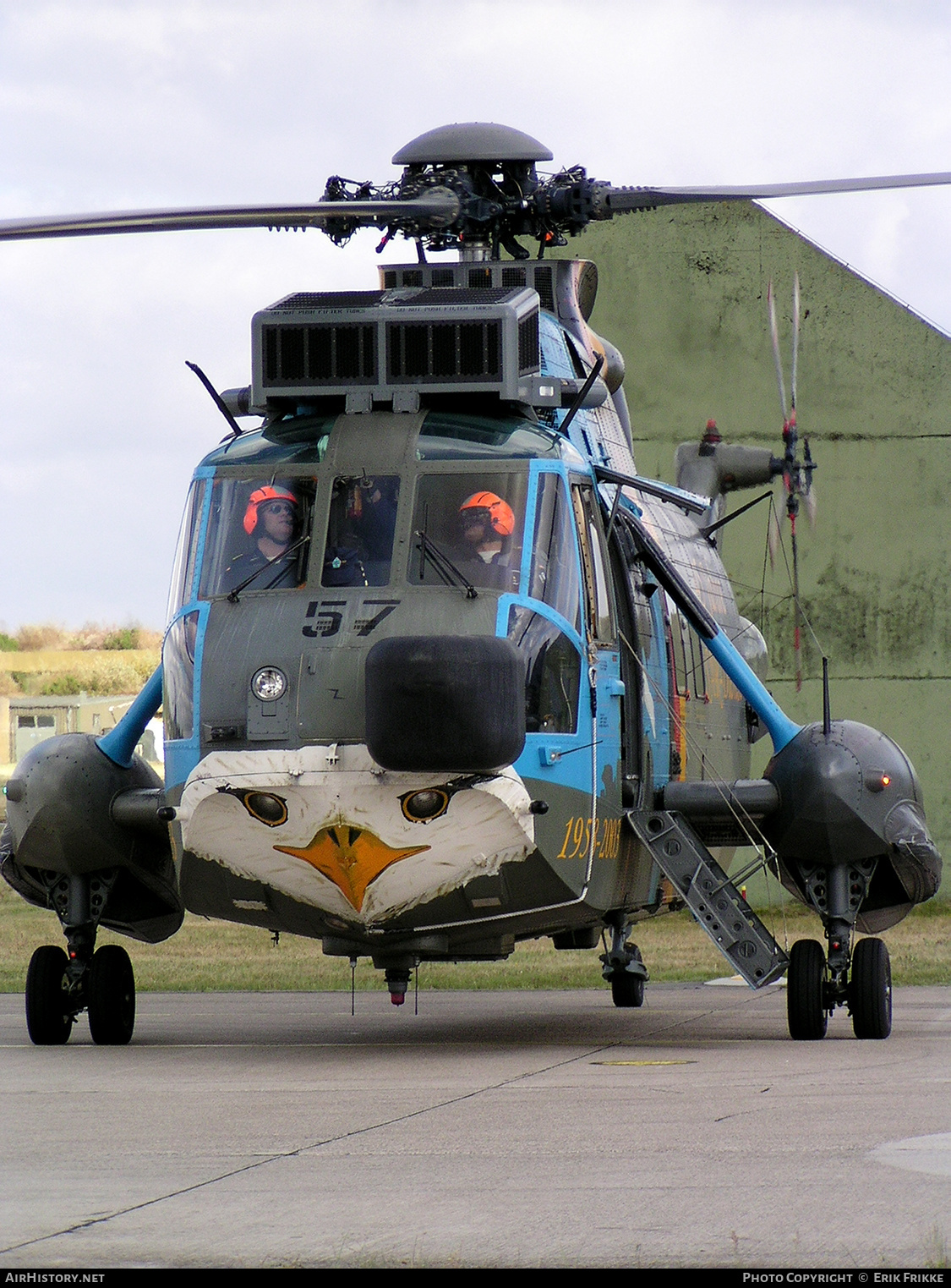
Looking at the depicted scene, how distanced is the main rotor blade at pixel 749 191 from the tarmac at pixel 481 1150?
18.3ft

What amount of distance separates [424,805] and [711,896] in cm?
298

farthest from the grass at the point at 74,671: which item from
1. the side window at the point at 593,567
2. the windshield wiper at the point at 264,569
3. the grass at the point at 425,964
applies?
the windshield wiper at the point at 264,569

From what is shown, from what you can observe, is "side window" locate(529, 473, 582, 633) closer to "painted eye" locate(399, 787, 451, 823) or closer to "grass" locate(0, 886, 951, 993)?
"painted eye" locate(399, 787, 451, 823)

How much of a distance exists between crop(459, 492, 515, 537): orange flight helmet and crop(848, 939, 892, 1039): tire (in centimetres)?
395

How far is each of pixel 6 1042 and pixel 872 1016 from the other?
242 inches

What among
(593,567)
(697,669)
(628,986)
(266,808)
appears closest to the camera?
(266,808)

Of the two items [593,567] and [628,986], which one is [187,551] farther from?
[628,986]

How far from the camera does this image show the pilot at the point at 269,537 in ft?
39.4

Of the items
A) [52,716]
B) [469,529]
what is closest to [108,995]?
[469,529]

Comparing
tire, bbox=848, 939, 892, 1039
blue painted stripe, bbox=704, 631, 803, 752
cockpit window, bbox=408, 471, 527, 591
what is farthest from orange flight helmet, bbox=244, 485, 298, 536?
tire, bbox=848, 939, 892, 1039

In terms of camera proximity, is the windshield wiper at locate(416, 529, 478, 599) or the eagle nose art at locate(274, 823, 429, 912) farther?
the windshield wiper at locate(416, 529, 478, 599)

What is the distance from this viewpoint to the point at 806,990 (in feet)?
44.4

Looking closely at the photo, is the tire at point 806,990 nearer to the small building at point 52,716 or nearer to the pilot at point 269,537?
the pilot at point 269,537

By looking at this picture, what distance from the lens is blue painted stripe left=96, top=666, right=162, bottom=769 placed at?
14.5m
